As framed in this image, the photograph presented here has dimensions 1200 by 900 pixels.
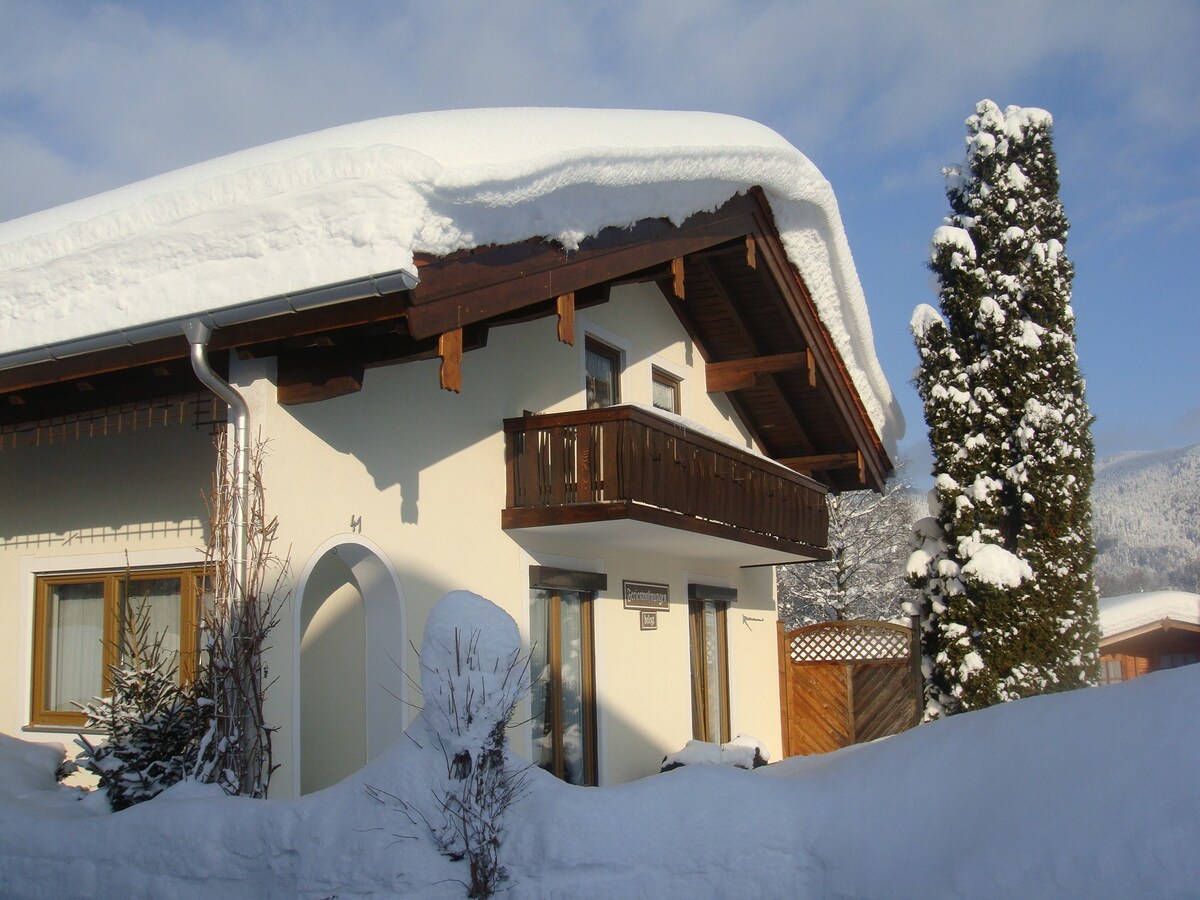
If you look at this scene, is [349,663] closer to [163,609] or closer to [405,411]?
[163,609]

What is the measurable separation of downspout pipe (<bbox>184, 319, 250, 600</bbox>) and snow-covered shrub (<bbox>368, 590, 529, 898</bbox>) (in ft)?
8.72

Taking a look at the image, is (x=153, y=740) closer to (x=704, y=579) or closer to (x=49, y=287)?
(x=49, y=287)

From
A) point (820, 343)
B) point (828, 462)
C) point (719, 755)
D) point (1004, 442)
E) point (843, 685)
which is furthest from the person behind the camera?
point (843, 685)

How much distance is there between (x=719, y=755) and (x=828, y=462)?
537cm

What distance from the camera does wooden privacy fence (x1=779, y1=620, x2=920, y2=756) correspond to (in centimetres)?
1597

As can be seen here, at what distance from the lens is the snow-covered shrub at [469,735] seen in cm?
456

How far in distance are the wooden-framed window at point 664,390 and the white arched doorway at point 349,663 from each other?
5098mm

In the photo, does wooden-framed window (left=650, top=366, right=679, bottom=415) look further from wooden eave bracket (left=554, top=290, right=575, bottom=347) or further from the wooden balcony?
wooden eave bracket (left=554, top=290, right=575, bottom=347)

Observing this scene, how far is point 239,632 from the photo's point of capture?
7000 mm

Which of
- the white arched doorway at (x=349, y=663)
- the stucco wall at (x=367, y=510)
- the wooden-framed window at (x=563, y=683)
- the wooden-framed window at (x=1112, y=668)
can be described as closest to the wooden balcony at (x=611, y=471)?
the stucco wall at (x=367, y=510)

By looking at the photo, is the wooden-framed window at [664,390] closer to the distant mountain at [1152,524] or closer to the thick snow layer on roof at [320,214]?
the thick snow layer on roof at [320,214]

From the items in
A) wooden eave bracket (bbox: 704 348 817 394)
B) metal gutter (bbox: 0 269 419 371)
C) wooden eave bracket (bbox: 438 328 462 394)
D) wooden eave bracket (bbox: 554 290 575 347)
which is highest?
wooden eave bracket (bbox: 704 348 817 394)

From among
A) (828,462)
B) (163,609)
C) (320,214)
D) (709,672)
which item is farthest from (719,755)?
(320,214)

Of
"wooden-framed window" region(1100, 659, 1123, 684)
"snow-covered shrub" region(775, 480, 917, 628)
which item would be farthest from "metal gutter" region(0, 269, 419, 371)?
"snow-covered shrub" region(775, 480, 917, 628)
